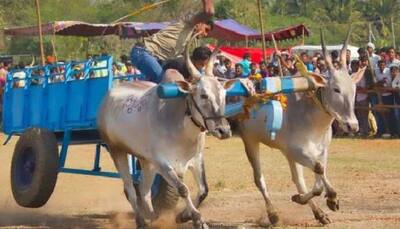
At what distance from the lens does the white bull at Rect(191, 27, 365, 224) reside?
9273 mm

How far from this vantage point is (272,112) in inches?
355

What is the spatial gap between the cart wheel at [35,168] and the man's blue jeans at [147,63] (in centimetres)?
122

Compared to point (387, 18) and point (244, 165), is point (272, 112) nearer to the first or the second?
point (244, 165)

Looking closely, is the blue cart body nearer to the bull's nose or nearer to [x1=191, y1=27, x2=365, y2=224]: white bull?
[x1=191, y1=27, x2=365, y2=224]: white bull

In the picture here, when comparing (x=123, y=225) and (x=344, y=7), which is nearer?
(x=123, y=225)

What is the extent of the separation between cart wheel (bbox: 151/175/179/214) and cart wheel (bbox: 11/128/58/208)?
3.43ft

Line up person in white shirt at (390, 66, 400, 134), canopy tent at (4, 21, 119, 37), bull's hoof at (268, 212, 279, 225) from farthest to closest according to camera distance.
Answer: canopy tent at (4, 21, 119, 37)
person in white shirt at (390, 66, 400, 134)
bull's hoof at (268, 212, 279, 225)

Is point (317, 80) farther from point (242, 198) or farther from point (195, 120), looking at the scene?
point (242, 198)

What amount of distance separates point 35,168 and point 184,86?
238cm

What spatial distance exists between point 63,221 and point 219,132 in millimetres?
2946

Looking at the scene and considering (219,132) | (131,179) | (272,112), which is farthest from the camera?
(131,179)

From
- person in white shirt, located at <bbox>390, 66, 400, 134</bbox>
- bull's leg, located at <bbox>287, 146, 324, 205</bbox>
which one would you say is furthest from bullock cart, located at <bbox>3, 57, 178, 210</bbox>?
person in white shirt, located at <bbox>390, 66, 400, 134</bbox>

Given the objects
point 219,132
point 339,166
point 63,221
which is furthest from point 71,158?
point 219,132

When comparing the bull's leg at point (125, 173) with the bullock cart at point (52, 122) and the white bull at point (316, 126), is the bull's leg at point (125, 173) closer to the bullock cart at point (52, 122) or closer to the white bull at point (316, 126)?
the bullock cart at point (52, 122)
